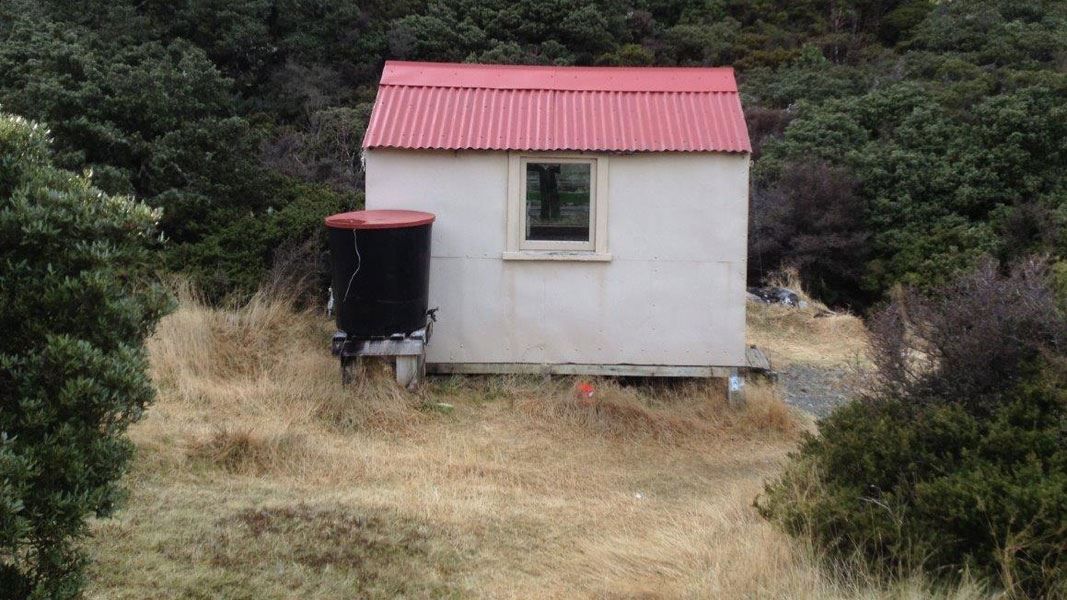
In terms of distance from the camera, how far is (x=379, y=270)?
8.09 metres

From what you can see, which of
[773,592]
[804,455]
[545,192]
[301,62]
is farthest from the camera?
[301,62]

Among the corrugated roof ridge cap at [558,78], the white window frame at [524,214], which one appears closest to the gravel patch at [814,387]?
the white window frame at [524,214]

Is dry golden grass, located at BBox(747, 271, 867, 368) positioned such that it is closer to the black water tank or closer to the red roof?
the red roof

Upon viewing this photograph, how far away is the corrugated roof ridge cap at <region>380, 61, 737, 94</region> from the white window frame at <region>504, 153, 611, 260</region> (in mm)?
957

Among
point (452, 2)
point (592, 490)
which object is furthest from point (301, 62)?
point (592, 490)

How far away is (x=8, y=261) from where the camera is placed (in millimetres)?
3305

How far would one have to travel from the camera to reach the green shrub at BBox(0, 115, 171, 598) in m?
3.26

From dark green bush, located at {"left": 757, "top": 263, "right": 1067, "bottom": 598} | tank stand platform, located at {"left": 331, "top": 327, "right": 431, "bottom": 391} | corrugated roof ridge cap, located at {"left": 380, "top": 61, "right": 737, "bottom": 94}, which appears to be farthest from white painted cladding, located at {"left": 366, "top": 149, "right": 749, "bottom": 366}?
dark green bush, located at {"left": 757, "top": 263, "right": 1067, "bottom": 598}

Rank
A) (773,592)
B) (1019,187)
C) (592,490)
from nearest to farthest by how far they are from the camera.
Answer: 1. (773,592)
2. (592,490)
3. (1019,187)

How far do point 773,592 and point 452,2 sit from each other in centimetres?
2482

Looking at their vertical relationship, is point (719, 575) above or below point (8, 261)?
below

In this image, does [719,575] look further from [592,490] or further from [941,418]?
[592,490]

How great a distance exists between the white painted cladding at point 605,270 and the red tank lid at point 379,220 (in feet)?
1.72

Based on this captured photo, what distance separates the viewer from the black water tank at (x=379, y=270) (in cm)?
802
